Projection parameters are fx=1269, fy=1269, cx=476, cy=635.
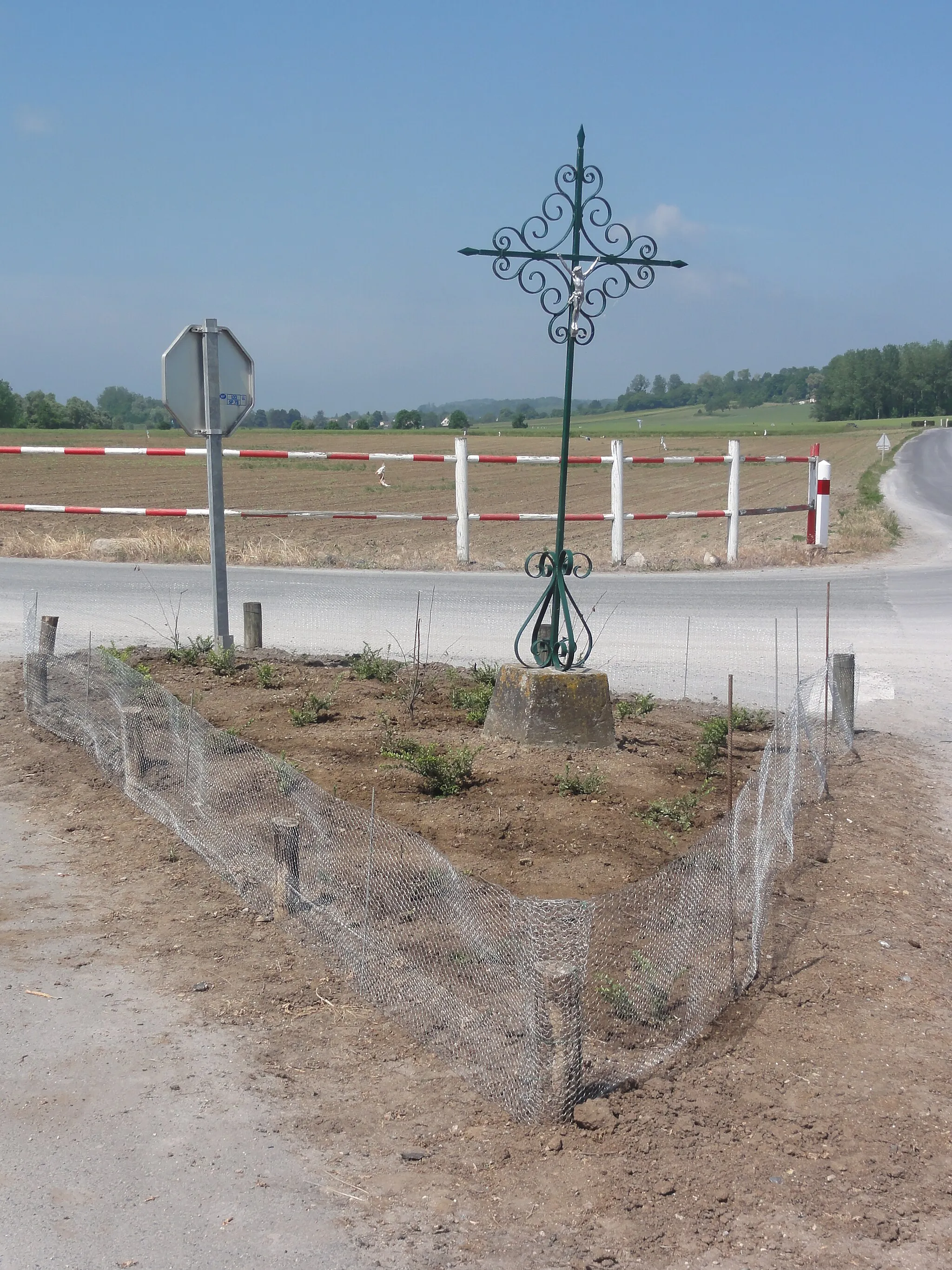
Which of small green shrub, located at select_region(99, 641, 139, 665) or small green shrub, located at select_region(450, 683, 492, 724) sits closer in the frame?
small green shrub, located at select_region(450, 683, 492, 724)

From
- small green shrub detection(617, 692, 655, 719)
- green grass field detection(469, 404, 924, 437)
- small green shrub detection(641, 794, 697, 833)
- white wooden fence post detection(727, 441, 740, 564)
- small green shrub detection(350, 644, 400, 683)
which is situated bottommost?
small green shrub detection(641, 794, 697, 833)

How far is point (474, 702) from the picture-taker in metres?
7.91

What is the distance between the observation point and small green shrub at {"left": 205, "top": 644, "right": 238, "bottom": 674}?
9.02 metres

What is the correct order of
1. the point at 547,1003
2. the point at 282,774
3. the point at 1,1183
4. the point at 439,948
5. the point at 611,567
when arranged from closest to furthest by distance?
the point at 1,1183, the point at 547,1003, the point at 439,948, the point at 282,774, the point at 611,567

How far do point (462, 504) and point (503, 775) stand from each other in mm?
9793

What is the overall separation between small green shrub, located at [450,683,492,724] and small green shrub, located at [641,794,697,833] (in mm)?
1714

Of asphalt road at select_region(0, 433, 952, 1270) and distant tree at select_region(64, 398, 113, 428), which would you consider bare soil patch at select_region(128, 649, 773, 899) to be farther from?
distant tree at select_region(64, 398, 113, 428)

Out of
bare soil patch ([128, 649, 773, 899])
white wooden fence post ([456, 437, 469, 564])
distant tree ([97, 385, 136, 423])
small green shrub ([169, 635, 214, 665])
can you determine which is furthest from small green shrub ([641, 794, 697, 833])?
distant tree ([97, 385, 136, 423])

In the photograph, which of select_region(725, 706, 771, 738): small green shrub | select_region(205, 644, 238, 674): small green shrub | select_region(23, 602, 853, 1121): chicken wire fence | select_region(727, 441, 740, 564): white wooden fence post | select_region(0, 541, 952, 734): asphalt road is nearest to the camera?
select_region(23, 602, 853, 1121): chicken wire fence

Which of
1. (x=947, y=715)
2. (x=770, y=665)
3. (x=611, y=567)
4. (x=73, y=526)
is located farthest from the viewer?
(x=73, y=526)

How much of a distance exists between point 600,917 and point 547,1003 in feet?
3.33

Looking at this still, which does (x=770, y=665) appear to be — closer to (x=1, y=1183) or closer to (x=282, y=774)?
(x=282, y=774)

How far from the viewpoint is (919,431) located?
105 m

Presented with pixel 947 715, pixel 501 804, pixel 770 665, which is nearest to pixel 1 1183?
pixel 501 804
